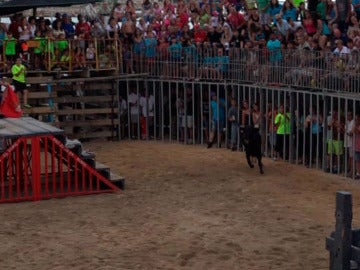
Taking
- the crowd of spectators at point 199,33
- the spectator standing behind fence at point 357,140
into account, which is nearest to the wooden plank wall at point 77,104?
the crowd of spectators at point 199,33

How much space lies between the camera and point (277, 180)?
62.4 feet

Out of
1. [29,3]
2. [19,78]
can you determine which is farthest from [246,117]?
[29,3]

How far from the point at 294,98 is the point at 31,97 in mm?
7411

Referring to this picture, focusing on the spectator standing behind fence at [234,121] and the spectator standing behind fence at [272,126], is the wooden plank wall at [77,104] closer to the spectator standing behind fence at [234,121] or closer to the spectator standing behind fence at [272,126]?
the spectator standing behind fence at [234,121]

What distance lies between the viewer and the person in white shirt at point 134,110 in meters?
25.7

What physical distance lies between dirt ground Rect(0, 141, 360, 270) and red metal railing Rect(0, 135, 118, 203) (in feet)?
1.18

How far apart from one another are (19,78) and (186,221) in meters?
9.47

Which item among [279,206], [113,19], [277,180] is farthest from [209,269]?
[113,19]

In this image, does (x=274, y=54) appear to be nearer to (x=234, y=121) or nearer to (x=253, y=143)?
(x=234, y=121)

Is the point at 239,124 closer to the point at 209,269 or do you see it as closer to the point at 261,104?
the point at 261,104

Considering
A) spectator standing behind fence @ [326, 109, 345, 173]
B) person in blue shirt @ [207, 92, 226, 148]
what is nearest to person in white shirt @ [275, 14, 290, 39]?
person in blue shirt @ [207, 92, 226, 148]

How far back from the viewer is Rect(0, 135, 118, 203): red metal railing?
17.2m

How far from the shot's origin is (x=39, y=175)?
17.3 meters

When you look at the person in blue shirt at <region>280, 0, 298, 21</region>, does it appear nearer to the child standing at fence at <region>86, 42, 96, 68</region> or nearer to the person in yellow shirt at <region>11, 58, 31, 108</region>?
the child standing at fence at <region>86, 42, 96, 68</region>
